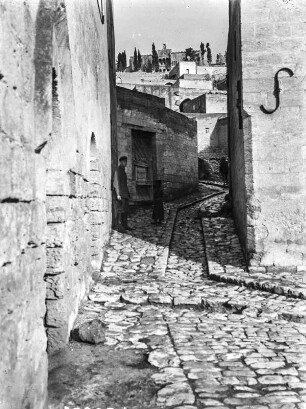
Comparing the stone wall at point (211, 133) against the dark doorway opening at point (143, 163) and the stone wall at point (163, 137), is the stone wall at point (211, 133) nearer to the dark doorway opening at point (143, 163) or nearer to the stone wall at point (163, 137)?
the stone wall at point (163, 137)

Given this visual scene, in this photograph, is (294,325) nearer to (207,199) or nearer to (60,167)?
(60,167)

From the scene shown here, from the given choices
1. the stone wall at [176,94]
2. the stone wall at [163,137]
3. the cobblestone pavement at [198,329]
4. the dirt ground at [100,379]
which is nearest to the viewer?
the dirt ground at [100,379]

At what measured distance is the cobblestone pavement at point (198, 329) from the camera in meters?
3.30

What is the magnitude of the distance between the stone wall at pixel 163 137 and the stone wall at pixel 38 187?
26.2 ft

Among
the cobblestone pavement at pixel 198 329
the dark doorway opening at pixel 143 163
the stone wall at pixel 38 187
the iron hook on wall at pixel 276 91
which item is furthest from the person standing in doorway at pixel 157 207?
the stone wall at pixel 38 187

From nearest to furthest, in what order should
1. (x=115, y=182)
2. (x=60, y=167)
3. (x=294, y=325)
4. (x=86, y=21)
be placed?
(x=60, y=167) → (x=294, y=325) → (x=86, y=21) → (x=115, y=182)

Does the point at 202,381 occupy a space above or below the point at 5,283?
below

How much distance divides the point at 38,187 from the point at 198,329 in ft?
9.53

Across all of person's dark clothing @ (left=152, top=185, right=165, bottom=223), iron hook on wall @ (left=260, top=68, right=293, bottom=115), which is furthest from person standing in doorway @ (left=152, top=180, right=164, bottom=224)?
iron hook on wall @ (left=260, top=68, right=293, bottom=115)

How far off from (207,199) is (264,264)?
9012 millimetres

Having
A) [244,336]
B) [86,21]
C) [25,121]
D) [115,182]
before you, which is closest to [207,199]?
[115,182]

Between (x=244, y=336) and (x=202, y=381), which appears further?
(x=244, y=336)

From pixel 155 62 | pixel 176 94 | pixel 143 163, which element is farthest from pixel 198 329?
pixel 155 62

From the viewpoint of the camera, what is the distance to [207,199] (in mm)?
16797
